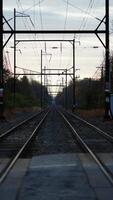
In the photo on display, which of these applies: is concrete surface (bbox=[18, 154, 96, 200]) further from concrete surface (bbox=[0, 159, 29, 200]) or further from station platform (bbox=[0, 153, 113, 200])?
concrete surface (bbox=[0, 159, 29, 200])

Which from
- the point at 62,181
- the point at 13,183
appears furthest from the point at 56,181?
the point at 13,183

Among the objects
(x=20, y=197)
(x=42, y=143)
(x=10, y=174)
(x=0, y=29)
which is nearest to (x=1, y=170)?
(x=10, y=174)

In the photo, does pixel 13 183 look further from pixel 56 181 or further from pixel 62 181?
pixel 62 181

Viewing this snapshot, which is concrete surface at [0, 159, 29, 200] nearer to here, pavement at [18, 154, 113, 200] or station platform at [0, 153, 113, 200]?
station platform at [0, 153, 113, 200]

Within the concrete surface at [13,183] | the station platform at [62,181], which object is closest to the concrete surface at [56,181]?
the station platform at [62,181]

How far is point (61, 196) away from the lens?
11031 mm

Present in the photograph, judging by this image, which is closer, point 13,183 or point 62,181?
point 13,183

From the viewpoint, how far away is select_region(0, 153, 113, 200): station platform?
11.2 m

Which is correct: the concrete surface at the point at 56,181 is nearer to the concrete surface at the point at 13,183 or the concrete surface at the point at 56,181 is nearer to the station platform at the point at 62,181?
the station platform at the point at 62,181

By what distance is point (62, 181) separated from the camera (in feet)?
42.7

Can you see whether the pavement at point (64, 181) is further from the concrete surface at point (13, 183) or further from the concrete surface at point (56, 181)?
the concrete surface at point (13, 183)

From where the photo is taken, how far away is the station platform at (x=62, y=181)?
11.2 meters

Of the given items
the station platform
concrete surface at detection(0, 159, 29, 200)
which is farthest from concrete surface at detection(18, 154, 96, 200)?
concrete surface at detection(0, 159, 29, 200)

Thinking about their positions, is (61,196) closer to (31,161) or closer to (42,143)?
(31,161)
